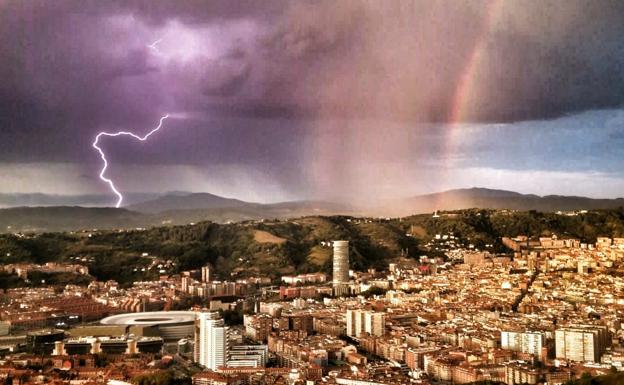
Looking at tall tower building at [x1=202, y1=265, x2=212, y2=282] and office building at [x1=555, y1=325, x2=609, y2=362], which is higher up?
tall tower building at [x1=202, y1=265, x2=212, y2=282]

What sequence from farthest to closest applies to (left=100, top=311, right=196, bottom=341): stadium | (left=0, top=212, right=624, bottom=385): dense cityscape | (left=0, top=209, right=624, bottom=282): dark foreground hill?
(left=0, top=209, right=624, bottom=282): dark foreground hill < (left=100, top=311, right=196, bottom=341): stadium < (left=0, top=212, right=624, bottom=385): dense cityscape

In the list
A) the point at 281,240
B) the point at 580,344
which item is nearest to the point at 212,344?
the point at 580,344

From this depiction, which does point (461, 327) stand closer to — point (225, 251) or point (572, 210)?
point (225, 251)

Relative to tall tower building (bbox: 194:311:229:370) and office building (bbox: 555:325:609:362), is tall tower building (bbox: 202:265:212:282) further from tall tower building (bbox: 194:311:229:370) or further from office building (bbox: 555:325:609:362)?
office building (bbox: 555:325:609:362)

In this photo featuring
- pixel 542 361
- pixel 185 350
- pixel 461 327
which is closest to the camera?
pixel 542 361

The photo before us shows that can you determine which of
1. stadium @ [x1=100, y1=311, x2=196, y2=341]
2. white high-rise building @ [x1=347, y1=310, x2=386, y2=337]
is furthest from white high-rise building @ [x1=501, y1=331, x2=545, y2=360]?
stadium @ [x1=100, y1=311, x2=196, y2=341]

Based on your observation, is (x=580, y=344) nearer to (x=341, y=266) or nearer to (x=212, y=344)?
(x=212, y=344)

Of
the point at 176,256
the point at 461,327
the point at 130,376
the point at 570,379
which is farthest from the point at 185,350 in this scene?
the point at 176,256
